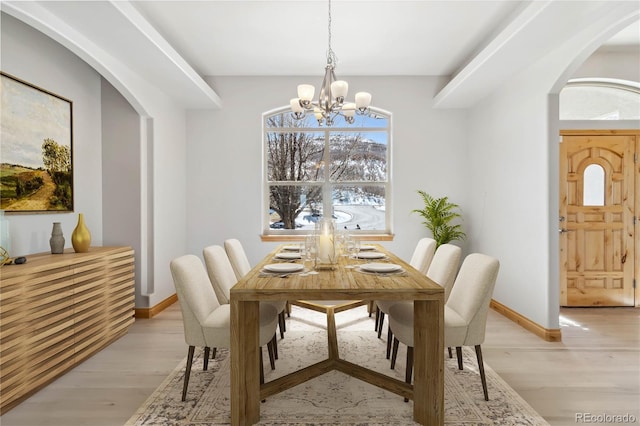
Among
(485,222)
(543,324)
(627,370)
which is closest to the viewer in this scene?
(627,370)

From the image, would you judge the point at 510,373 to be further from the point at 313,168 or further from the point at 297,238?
the point at 313,168

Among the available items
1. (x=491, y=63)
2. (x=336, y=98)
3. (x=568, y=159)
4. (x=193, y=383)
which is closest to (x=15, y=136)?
(x=193, y=383)

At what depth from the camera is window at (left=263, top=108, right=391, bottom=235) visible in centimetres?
507

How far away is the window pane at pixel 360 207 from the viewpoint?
16.8 ft

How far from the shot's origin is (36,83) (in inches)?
116

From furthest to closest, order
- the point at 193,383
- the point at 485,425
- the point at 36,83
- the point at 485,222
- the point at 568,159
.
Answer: the point at 485,222, the point at 568,159, the point at 36,83, the point at 193,383, the point at 485,425

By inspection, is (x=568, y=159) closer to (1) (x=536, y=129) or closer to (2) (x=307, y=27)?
(1) (x=536, y=129)

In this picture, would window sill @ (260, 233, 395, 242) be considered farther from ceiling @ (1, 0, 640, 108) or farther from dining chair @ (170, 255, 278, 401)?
dining chair @ (170, 255, 278, 401)

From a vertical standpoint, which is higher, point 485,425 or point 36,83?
point 36,83

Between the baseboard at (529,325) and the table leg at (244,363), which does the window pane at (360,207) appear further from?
the table leg at (244,363)

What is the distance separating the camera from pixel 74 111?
3.41m

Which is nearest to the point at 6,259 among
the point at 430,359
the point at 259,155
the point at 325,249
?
the point at 325,249

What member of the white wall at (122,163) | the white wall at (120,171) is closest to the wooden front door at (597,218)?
the white wall at (122,163)

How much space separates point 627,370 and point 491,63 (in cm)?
271
